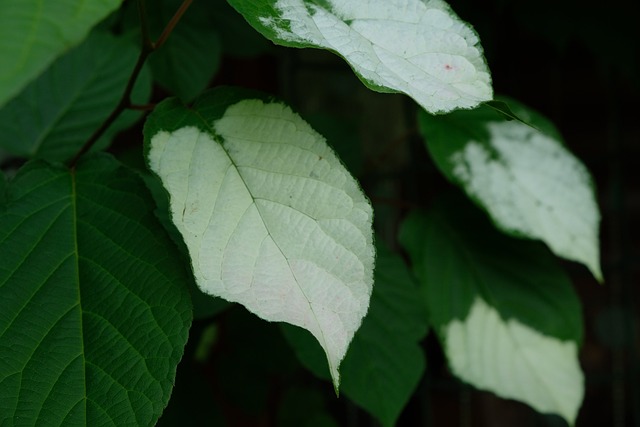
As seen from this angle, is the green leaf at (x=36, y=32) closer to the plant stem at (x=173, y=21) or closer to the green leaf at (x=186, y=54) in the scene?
the plant stem at (x=173, y=21)

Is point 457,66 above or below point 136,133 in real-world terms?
above

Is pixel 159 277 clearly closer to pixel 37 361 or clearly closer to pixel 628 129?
pixel 37 361

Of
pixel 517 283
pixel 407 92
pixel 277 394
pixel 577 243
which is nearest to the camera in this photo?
pixel 407 92

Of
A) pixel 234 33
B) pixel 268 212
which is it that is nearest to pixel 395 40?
pixel 268 212

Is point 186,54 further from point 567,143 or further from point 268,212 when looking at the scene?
point 567,143

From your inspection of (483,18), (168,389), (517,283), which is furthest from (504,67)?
(168,389)

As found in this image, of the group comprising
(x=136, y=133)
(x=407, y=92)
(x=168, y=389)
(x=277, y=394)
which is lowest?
(x=277, y=394)
